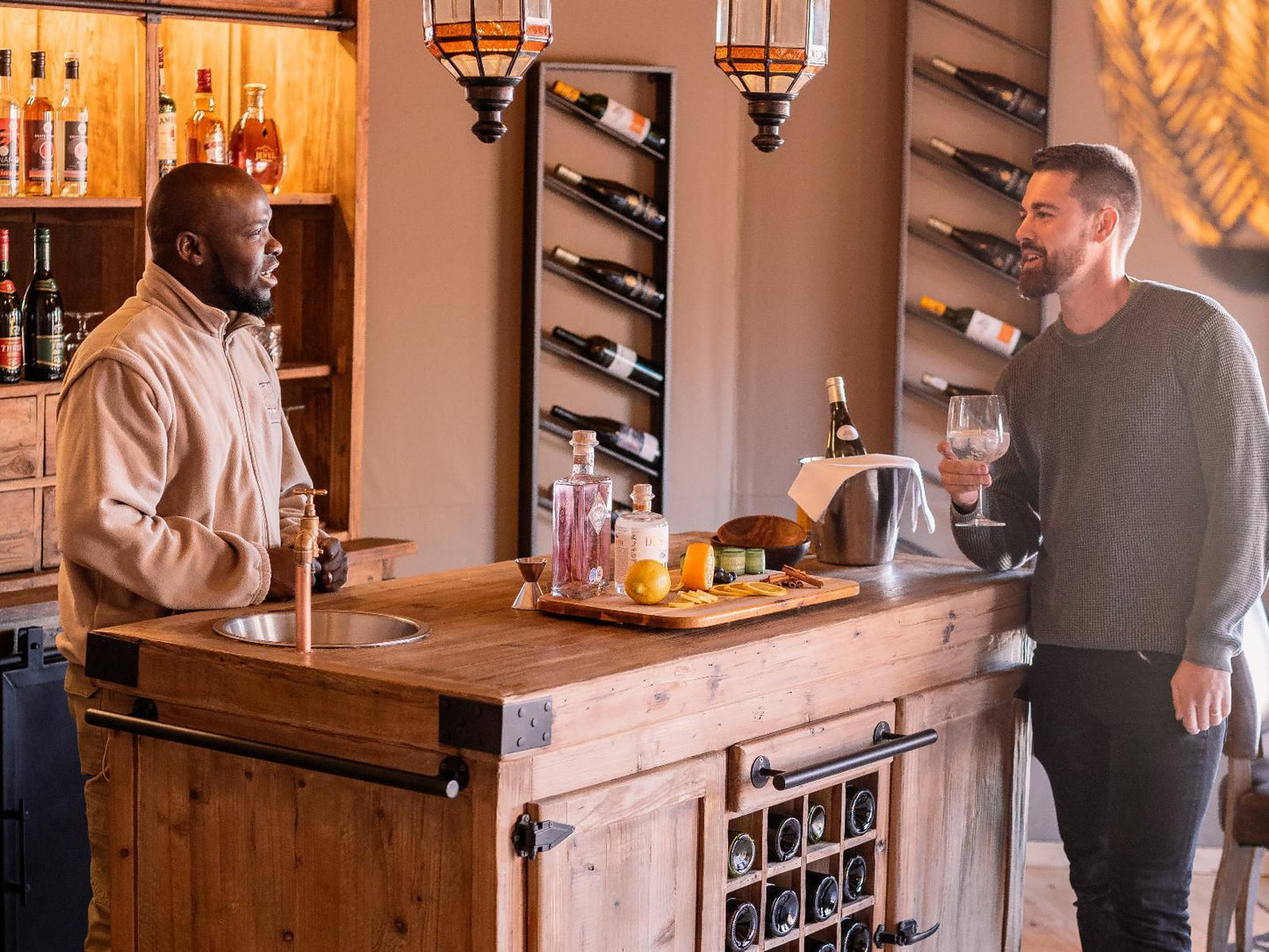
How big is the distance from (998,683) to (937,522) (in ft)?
5.25

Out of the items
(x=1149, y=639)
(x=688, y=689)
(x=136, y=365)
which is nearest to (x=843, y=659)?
(x=688, y=689)

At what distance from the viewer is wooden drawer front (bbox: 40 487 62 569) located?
11.1 feet

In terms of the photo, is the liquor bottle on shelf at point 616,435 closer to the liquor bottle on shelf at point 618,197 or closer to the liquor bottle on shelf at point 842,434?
the liquor bottle on shelf at point 618,197

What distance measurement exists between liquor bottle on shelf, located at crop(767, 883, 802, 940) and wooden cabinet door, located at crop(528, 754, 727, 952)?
0.15 meters

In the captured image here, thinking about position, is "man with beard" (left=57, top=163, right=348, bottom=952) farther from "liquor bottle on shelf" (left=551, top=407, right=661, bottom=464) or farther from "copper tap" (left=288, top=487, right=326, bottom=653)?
"liquor bottle on shelf" (left=551, top=407, right=661, bottom=464)

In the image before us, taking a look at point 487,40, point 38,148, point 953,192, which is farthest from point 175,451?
point 953,192

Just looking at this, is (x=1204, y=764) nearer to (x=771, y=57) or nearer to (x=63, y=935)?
(x=771, y=57)

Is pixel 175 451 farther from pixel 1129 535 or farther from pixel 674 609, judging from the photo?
pixel 1129 535

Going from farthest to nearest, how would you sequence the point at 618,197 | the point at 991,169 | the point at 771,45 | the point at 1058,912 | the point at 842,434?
the point at 618,197, the point at 991,169, the point at 1058,912, the point at 842,434, the point at 771,45

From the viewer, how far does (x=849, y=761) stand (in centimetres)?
260

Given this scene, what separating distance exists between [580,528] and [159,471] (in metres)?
0.67

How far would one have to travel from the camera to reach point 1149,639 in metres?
2.83

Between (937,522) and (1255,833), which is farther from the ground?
(937,522)

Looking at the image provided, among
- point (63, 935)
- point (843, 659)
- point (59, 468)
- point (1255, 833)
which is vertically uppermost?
point (59, 468)
